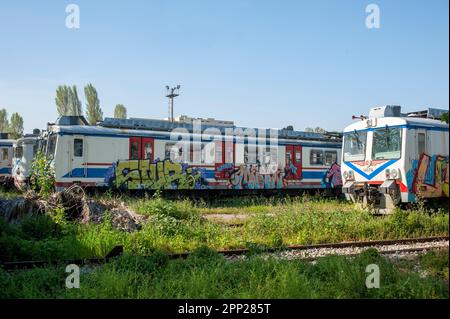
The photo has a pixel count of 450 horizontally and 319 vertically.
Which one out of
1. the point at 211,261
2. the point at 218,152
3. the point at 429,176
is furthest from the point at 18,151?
the point at 429,176

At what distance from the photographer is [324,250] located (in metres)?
8.70

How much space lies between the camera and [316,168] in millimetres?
21688

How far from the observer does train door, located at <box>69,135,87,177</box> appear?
16250 mm

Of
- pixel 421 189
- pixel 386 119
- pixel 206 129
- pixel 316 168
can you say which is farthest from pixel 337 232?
pixel 316 168

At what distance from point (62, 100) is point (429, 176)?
3821 centimetres

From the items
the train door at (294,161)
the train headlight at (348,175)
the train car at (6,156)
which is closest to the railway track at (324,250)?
the train headlight at (348,175)

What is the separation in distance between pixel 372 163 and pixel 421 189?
1.55 metres

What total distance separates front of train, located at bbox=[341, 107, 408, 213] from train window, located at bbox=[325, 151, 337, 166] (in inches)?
308

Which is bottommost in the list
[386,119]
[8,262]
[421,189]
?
[8,262]

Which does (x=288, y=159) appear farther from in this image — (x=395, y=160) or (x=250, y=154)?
(x=395, y=160)

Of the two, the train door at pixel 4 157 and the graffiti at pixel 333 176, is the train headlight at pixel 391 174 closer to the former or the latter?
the graffiti at pixel 333 176

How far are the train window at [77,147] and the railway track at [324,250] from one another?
30.9 ft

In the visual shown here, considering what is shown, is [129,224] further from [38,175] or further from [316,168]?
[316,168]

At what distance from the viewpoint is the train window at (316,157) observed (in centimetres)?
2159
